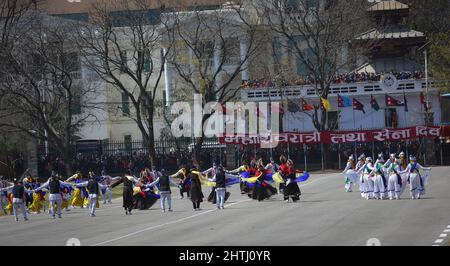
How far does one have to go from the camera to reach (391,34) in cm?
7344

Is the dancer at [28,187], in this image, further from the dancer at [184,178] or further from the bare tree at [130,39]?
the bare tree at [130,39]

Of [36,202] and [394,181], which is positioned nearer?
[394,181]

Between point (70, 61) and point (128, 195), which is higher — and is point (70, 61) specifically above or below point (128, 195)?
above

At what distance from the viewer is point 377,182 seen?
35000 mm

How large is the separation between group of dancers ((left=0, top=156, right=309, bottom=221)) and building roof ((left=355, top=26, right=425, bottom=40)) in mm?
30894

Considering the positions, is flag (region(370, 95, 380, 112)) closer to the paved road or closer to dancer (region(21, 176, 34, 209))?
the paved road

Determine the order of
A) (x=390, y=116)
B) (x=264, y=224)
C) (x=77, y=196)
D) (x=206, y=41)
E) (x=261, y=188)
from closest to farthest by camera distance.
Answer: (x=264, y=224) → (x=261, y=188) → (x=77, y=196) → (x=206, y=41) → (x=390, y=116)

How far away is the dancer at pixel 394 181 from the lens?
34.5 metres

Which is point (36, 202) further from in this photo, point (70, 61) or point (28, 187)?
point (70, 61)

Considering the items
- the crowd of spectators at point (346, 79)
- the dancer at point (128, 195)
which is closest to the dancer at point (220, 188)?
the dancer at point (128, 195)

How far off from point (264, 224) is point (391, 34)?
161 ft

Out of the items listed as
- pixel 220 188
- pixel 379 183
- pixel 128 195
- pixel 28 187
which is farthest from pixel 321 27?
pixel 128 195

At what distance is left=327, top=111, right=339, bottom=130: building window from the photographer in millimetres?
66500
